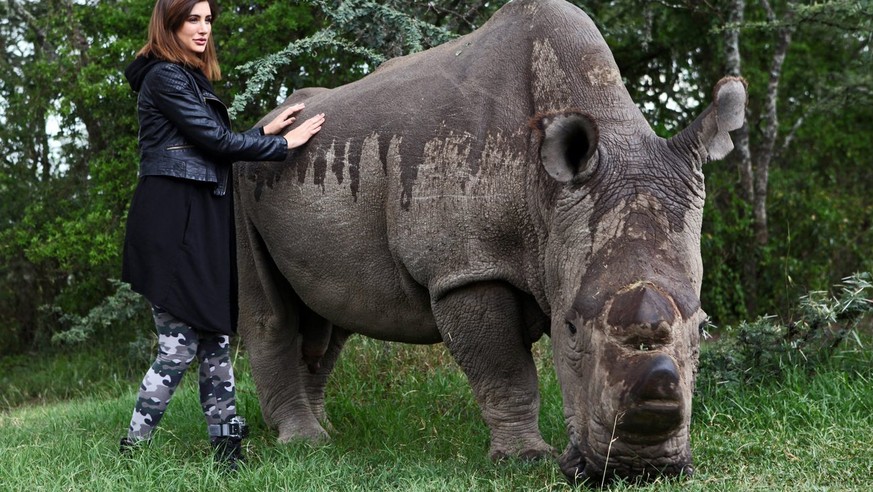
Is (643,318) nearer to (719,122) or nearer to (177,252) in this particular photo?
(719,122)

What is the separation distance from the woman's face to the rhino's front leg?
1.67m

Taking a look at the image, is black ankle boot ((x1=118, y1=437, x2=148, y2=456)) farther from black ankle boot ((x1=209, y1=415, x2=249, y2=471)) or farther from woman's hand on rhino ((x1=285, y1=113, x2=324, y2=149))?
woman's hand on rhino ((x1=285, y1=113, x2=324, y2=149))

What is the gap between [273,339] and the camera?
6289 millimetres

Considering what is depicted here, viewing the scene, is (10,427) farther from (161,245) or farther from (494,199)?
(494,199)

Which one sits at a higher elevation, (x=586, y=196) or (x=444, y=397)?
(x=586, y=196)

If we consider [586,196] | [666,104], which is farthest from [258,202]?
[666,104]

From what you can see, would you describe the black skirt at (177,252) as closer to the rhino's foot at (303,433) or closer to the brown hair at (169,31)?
the brown hair at (169,31)

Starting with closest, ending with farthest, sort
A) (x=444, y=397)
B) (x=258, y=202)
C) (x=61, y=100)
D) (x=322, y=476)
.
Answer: (x=322, y=476)
(x=258, y=202)
(x=444, y=397)
(x=61, y=100)

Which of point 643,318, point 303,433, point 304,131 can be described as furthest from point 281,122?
point 643,318

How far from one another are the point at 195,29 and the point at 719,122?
8.01 feet

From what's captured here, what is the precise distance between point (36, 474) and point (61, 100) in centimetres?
693

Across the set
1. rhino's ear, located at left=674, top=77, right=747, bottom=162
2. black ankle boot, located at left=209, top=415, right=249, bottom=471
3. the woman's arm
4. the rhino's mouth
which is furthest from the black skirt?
rhino's ear, located at left=674, top=77, right=747, bottom=162

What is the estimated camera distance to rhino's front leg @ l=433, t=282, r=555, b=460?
4879mm

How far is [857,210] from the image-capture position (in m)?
12.1
